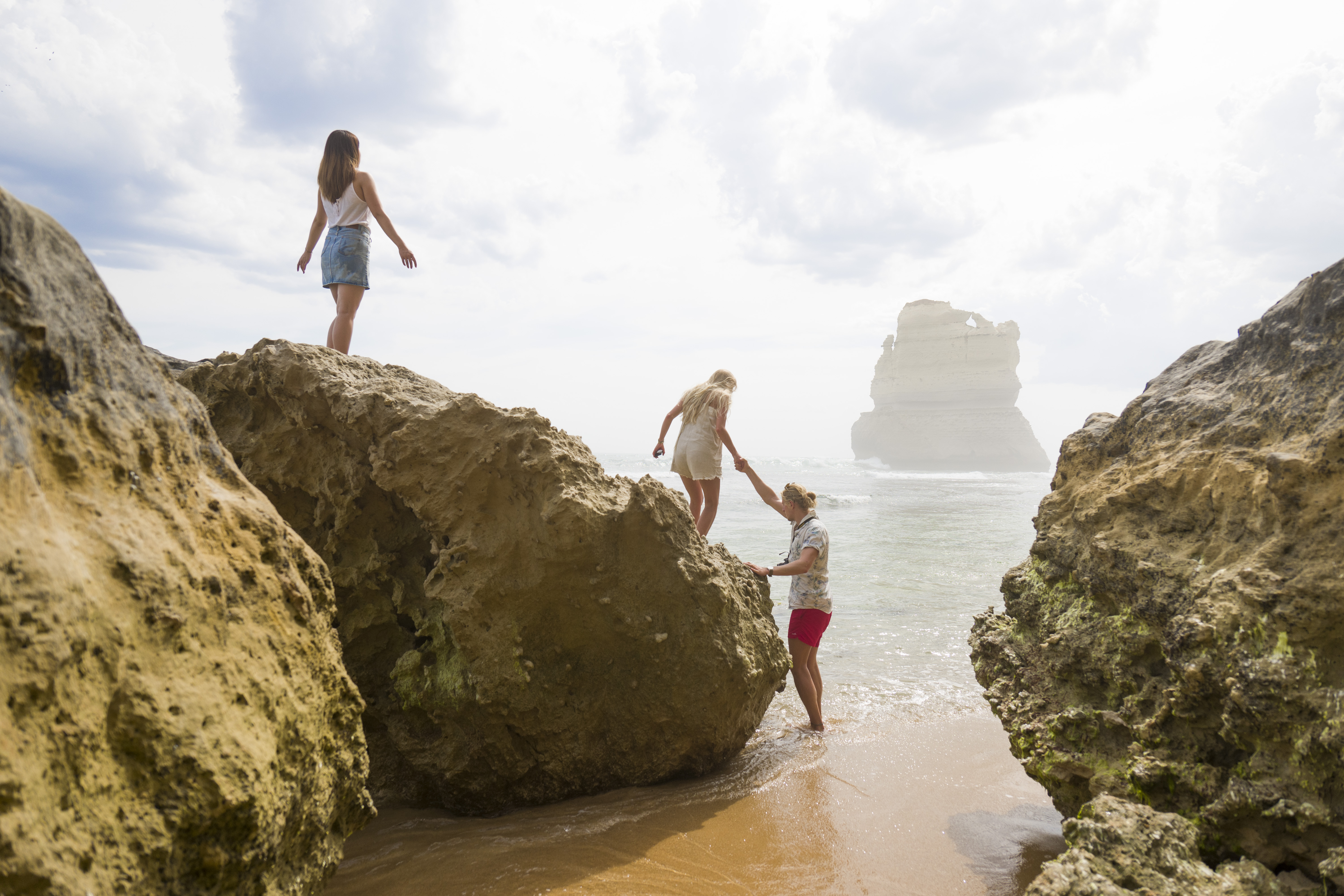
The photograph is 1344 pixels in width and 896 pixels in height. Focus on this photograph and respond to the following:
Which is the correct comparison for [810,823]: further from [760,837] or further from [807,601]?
[807,601]

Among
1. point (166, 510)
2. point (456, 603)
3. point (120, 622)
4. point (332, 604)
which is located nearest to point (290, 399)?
point (456, 603)

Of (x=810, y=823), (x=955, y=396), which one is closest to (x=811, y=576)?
(x=810, y=823)

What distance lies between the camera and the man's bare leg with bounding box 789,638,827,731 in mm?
5254

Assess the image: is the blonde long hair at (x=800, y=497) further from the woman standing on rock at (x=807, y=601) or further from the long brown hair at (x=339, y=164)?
the long brown hair at (x=339, y=164)

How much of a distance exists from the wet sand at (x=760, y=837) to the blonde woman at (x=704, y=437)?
1983 millimetres

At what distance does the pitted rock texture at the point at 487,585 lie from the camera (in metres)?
3.75

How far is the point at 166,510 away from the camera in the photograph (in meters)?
1.95

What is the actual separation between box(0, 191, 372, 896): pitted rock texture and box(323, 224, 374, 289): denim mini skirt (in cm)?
281

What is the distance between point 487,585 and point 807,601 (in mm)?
2363

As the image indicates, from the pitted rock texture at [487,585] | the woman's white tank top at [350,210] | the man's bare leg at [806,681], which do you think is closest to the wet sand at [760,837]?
the pitted rock texture at [487,585]

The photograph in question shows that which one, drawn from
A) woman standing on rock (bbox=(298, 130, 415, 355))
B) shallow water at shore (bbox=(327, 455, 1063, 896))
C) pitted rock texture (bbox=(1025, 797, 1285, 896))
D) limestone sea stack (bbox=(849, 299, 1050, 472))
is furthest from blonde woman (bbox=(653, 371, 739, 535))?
limestone sea stack (bbox=(849, 299, 1050, 472))

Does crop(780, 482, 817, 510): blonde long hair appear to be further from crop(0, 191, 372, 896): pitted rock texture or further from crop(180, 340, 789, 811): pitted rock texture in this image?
crop(0, 191, 372, 896): pitted rock texture

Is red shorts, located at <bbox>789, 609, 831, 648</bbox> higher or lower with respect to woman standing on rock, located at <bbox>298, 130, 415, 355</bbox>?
lower

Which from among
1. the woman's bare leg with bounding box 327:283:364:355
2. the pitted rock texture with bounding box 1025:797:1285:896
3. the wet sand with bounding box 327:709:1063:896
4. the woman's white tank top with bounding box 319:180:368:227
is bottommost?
the wet sand with bounding box 327:709:1063:896
